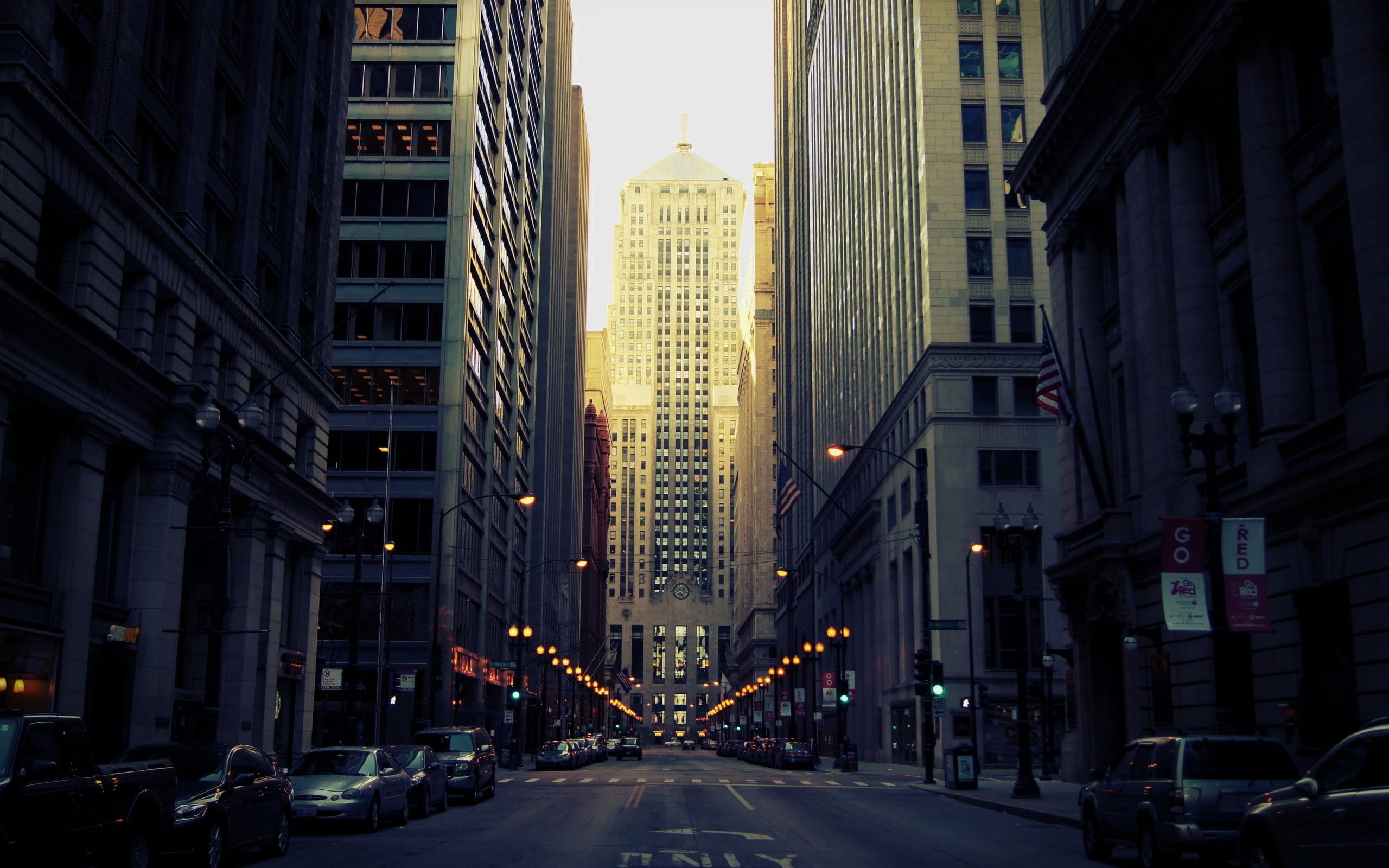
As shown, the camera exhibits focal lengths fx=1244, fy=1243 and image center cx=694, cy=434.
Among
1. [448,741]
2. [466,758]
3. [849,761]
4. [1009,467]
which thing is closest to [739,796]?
[466,758]

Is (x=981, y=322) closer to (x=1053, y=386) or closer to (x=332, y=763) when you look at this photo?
(x=1053, y=386)

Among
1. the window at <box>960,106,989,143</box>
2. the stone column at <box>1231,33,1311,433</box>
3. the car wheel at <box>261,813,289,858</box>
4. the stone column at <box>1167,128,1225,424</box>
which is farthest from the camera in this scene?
the window at <box>960,106,989,143</box>

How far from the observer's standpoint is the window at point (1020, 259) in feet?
220

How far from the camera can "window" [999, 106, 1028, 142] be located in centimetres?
6862

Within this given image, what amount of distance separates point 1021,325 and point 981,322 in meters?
2.19

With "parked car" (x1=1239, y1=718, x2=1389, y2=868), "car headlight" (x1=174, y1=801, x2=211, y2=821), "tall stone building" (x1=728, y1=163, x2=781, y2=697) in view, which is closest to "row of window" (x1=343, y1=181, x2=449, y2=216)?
"car headlight" (x1=174, y1=801, x2=211, y2=821)

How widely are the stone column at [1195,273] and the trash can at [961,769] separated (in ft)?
48.3

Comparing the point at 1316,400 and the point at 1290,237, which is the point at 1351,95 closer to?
the point at 1290,237

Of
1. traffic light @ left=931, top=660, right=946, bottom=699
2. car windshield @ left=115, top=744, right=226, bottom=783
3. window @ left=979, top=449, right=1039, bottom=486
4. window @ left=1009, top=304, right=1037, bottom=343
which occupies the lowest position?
car windshield @ left=115, top=744, right=226, bottom=783

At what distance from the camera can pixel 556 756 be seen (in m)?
62.9

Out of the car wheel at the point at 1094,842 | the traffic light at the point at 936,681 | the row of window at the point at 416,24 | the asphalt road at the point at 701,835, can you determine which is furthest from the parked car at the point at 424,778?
the row of window at the point at 416,24

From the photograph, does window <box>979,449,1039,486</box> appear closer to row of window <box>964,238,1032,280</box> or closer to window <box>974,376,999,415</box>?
window <box>974,376,999,415</box>

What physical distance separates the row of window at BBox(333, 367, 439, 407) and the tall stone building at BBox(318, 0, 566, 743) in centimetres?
8

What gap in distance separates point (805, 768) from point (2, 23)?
52384 millimetres
